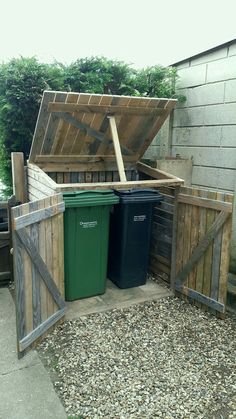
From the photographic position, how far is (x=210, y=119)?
4.83m

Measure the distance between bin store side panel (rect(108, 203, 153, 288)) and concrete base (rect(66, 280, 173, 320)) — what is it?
0.11 metres

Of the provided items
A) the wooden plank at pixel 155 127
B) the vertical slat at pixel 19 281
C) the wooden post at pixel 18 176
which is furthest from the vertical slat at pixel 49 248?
the wooden plank at pixel 155 127

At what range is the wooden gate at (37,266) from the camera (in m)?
2.93

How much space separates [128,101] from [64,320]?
2529 mm

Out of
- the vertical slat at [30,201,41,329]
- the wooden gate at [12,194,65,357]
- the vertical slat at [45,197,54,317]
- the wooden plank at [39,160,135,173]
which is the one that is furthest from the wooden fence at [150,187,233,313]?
the vertical slat at [30,201,41,329]

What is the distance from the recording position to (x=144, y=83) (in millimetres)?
5438

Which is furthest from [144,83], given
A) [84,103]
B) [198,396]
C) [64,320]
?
[198,396]

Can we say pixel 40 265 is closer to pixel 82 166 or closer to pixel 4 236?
pixel 4 236

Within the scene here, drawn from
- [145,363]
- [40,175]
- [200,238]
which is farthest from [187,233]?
[40,175]

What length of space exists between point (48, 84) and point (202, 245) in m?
3.10

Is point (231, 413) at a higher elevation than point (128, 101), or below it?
below

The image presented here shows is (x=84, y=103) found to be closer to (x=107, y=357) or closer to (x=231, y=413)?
(x=107, y=357)

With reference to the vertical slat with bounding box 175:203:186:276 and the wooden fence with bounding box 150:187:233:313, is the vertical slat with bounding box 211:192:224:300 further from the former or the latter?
the vertical slat with bounding box 175:203:186:276

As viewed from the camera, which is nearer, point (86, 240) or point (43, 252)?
point (43, 252)
